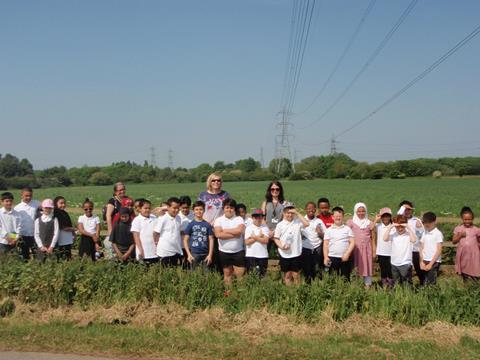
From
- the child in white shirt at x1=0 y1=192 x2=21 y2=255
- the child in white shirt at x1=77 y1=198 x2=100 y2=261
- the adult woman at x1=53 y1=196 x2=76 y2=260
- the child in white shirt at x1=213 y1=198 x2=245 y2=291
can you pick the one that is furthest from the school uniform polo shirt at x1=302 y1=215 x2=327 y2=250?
the child in white shirt at x1=0 y1=192 x2=21 y2=255

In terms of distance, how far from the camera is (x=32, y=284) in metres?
6.52

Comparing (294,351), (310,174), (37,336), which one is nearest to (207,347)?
(294,351)

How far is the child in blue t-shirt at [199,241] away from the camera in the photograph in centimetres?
766

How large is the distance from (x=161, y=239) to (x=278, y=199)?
7.27 ft

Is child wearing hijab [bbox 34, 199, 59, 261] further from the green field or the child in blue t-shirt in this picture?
the green field

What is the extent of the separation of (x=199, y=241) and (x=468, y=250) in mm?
4345

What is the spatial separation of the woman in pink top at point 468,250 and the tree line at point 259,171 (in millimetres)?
72241

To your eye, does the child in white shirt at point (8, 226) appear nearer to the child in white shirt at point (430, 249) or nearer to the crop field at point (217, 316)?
the crop field at point (217, 316)

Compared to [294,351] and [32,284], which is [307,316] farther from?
[32,284]

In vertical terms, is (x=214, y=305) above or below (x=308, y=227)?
below

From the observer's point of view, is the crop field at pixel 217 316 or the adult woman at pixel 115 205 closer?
the crop field at pixel 217 316

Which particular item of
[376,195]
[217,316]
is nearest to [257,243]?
[217,316]

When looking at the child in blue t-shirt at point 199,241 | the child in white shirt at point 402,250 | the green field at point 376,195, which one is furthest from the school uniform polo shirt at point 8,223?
the green field at point 376,195

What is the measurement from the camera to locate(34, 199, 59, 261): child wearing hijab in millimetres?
8422
